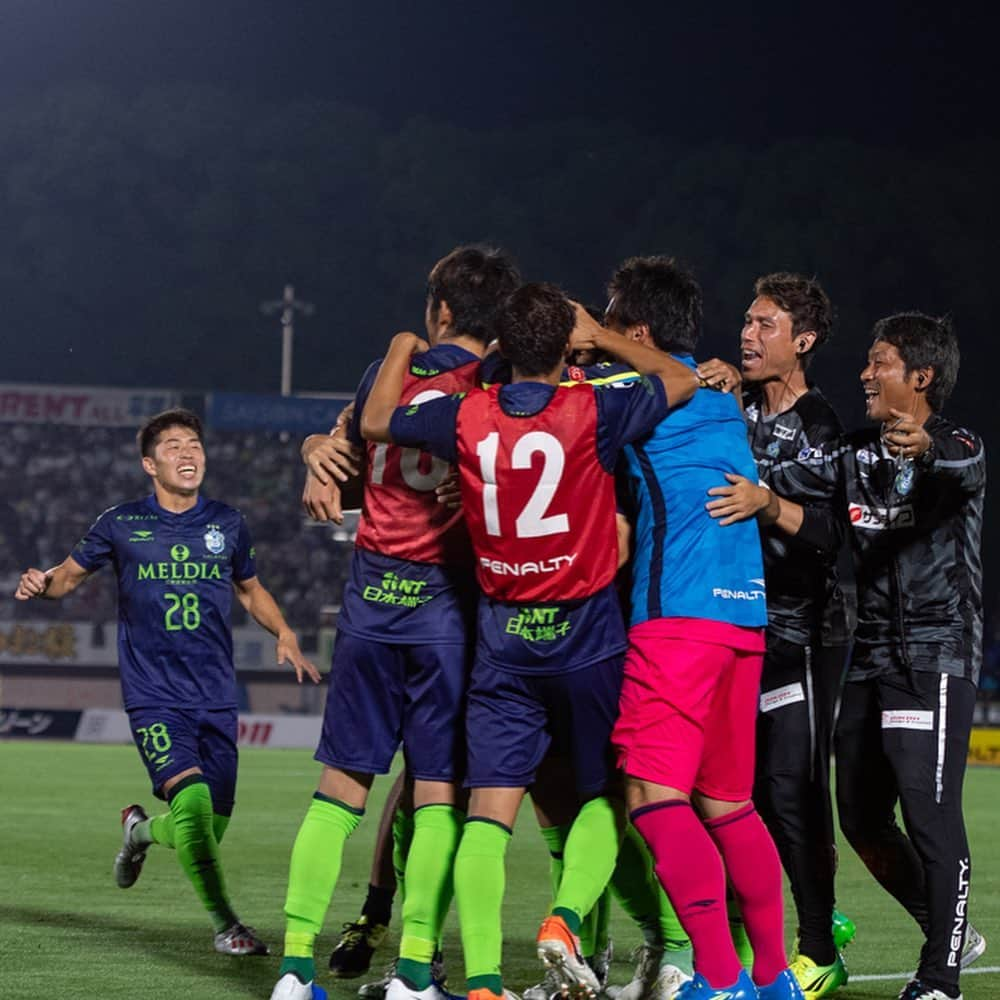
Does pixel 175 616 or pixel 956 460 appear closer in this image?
pixel 956 460

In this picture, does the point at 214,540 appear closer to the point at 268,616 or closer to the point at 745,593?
the point at 268,616

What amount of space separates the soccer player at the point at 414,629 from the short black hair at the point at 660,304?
0.38 metres

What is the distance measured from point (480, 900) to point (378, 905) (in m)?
1.47

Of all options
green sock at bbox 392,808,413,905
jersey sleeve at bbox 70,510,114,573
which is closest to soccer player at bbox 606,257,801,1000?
green sock at bbox 392,808,413,905

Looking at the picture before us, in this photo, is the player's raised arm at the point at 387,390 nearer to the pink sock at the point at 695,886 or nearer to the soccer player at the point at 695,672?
the soccer player at the point at 695,672

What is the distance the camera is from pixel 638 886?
626 cm

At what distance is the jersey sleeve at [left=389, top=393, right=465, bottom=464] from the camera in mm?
5543

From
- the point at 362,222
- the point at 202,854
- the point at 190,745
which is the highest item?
the point at 362,222

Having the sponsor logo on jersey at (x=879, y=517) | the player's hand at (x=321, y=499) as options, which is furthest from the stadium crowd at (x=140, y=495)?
the player's hand at (x=321, y=499)

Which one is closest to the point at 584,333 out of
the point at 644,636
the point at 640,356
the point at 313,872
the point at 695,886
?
the point at 640,356

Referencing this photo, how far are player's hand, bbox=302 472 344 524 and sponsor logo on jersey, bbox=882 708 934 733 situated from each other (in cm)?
193

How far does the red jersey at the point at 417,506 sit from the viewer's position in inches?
233

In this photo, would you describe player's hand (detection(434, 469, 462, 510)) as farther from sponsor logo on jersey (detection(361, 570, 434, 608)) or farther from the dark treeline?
the dark treeline

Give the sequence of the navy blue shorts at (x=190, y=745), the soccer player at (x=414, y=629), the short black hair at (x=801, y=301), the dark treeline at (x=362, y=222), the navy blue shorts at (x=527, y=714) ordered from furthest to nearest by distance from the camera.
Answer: the dark treeline at (x=362, y=222) < the navy blue shorts at (x=190, y=745) < the short black hair at (x=801, y=301) < the soccer player at (x=414, y=629) < the navy blue shorts at (x=527, y=714)
